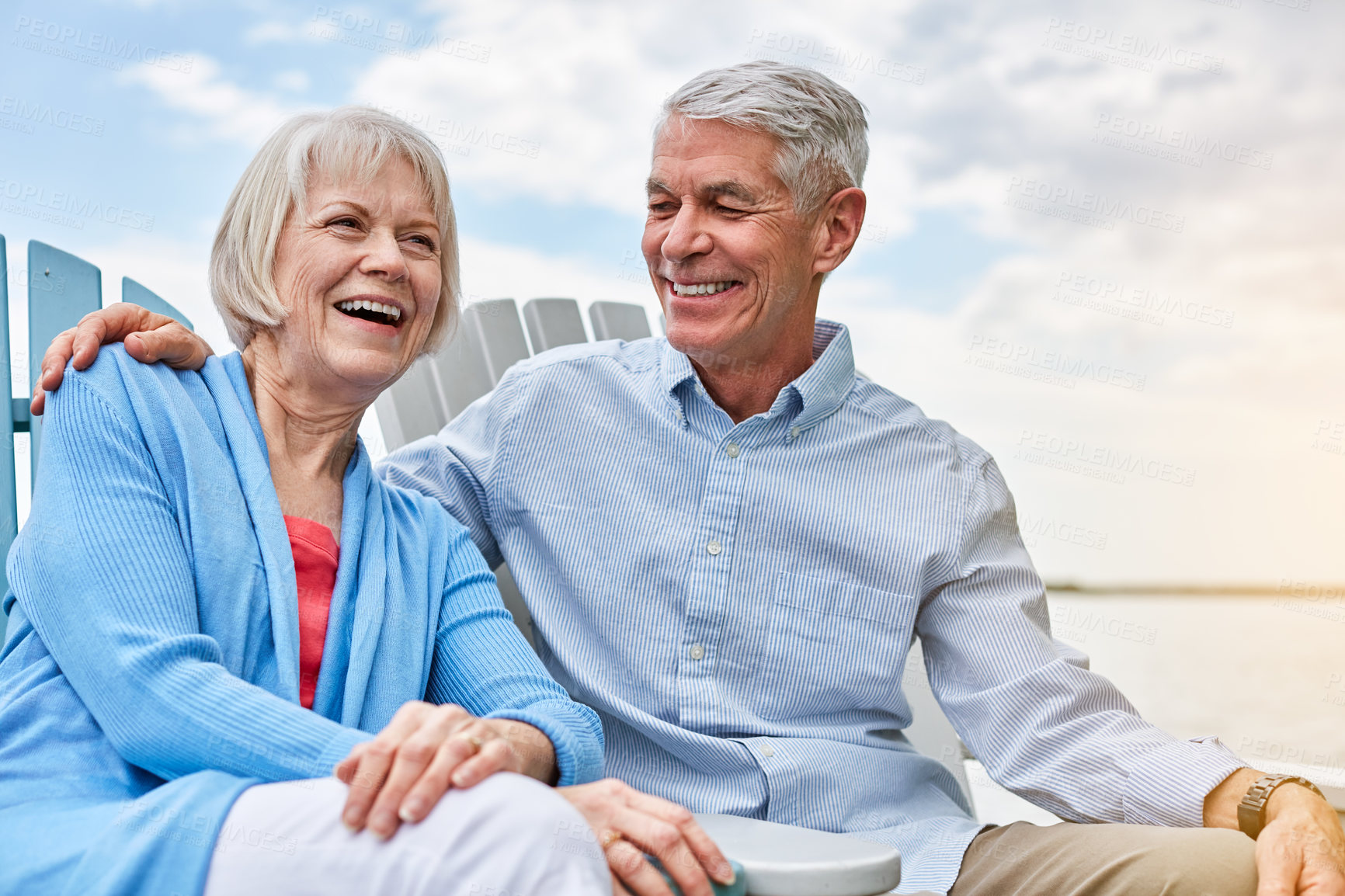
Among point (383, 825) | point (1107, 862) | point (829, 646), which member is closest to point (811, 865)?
point (383, 825)

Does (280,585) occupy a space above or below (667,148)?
below

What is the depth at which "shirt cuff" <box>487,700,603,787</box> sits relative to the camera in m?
1.20

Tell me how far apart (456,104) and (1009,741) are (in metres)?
1.67

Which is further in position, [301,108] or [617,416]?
[617,416]

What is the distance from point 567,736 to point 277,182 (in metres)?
0.78

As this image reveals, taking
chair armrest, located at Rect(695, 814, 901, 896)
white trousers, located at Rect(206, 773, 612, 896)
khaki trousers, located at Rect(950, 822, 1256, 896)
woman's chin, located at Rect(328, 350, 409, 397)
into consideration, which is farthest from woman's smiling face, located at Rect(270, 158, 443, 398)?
khaki trousers, located at Rect(950, 822, 1256, 896)

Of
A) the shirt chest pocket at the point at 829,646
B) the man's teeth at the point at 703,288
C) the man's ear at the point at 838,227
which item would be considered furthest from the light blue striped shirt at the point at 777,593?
the man's ear at the point at 838,227

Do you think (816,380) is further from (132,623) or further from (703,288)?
(132,623)

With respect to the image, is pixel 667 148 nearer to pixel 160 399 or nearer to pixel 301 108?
pixel 301 108

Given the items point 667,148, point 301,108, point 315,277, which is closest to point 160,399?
point 315,277

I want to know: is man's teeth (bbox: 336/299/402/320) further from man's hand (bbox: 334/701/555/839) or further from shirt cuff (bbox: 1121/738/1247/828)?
shirt cuff (bbox: 1121/738/1247/828)

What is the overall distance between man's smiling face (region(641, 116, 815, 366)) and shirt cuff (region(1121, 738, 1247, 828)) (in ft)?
2.89

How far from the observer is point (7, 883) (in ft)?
3.04

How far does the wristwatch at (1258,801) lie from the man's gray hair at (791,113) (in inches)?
44.0
